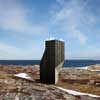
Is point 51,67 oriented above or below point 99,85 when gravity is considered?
above

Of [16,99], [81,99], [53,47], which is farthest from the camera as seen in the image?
[53,47]

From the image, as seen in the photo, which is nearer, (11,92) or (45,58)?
(11,92)

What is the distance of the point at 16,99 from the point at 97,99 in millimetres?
8034

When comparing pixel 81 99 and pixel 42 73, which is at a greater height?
pixel 42 73

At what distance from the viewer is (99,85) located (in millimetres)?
19312

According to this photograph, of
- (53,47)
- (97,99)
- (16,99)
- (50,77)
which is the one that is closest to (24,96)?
(16,99)

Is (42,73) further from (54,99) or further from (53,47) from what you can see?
(54,99)

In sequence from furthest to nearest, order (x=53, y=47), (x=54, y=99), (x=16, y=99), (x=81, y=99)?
(x=53, y=47), (x=81, y=99), (x=54, y=99), (x=16, y=99)

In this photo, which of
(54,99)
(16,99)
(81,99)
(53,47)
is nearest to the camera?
(16,99)

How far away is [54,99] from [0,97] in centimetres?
472

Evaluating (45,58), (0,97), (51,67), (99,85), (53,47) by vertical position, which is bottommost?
(99,85)

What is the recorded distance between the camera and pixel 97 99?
12.4m

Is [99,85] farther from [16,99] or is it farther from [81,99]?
[16,99]

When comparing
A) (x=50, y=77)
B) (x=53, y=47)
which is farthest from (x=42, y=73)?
(x=53, y=47)
